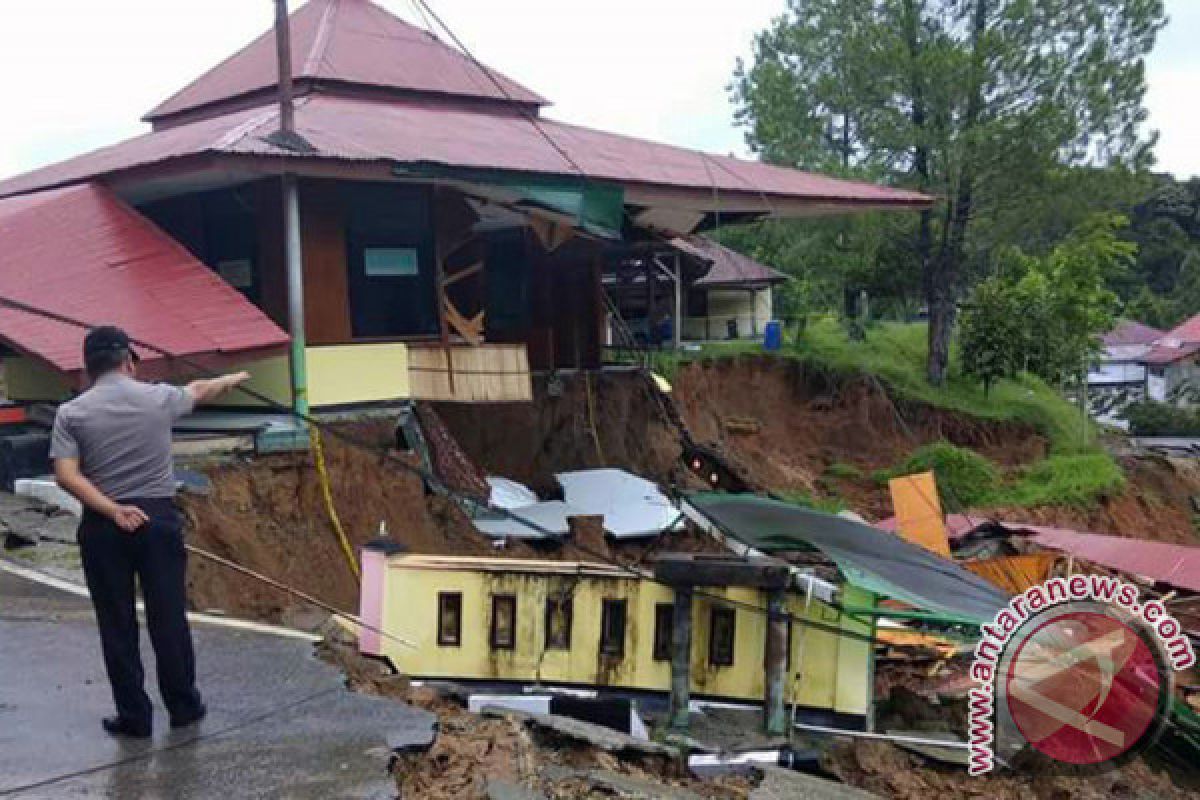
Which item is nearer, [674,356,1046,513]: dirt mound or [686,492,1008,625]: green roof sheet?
[686,492,1008,625]: green roof sheet

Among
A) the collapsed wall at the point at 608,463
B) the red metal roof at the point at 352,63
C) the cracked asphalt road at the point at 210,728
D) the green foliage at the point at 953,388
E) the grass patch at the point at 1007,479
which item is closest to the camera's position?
the cracked asphalt road at the point at 210,728

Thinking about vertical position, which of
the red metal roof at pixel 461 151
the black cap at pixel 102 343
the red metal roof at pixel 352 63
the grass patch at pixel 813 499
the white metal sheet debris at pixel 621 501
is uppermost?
the red metal roof at pixel 352 63

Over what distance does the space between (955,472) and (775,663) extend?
16.8m

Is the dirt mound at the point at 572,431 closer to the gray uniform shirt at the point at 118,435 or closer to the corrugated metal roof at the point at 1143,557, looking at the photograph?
the corrugated metal roof at the point at 1143,557

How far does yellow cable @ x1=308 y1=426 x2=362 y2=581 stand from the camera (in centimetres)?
1060

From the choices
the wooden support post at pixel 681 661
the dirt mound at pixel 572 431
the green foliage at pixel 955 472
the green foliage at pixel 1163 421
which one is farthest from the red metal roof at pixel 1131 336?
the wooden support post at pixel 681 661

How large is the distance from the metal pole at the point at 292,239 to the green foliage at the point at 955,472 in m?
15.4

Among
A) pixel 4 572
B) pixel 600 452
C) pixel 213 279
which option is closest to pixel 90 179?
pixel 213 279

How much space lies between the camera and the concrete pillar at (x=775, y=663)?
26.1 feet

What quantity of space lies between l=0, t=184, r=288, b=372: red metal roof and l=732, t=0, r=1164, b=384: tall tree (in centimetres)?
1814

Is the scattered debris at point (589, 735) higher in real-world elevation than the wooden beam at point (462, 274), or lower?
lower

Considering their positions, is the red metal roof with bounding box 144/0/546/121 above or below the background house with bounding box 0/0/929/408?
above

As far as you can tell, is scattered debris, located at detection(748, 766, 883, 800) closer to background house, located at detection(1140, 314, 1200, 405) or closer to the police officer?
the police officer

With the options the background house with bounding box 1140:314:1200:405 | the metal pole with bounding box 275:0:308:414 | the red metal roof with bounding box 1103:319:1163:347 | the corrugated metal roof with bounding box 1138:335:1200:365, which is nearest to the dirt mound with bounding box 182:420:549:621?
the metal pole with bounding box 275:0:308:414
